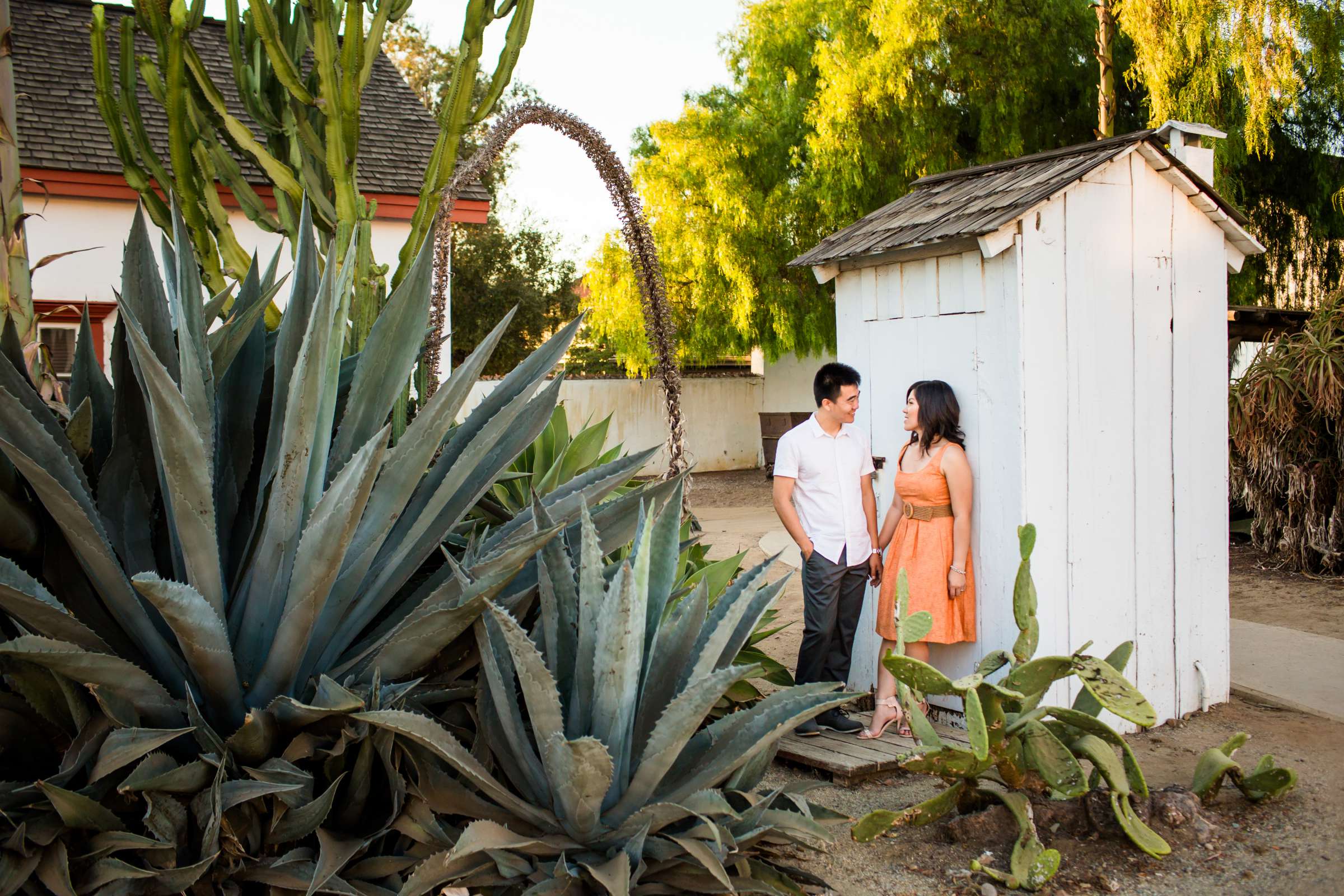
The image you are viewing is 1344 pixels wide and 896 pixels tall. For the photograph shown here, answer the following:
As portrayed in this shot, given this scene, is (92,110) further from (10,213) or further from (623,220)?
(10,213)

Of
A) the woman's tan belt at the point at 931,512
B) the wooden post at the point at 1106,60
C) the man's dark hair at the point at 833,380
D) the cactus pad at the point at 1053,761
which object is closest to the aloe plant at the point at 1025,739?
the cactus pad at the point at 1053,761

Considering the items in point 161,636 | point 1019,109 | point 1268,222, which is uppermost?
point 1019,109

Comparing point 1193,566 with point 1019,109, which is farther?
point 1019,109

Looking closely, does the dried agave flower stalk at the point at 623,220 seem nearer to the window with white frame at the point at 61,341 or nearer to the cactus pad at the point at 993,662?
the cactus pad at the point at 993,662

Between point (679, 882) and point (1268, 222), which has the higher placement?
point (1268, 222)

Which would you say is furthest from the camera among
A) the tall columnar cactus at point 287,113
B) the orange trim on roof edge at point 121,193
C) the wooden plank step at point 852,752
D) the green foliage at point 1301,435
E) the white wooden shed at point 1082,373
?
the orange trim on roof edge at point 121,193

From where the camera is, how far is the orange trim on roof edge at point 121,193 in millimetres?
9977

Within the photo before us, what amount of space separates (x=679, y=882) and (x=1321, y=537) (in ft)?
29.5

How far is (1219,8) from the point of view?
13555 millimetres

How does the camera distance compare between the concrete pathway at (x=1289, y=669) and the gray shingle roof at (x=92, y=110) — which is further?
the gray shingle roof at (x=92, y=110)

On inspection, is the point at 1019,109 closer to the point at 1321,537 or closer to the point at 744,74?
the point at 744,74

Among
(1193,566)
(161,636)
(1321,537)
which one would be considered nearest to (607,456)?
(1193,566)

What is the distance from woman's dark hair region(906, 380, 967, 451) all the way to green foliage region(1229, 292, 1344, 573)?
18.5ft

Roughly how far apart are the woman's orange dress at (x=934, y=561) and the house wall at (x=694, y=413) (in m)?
15.8
